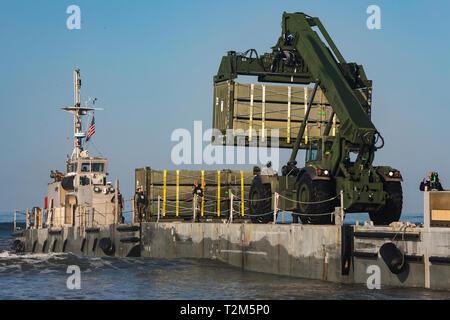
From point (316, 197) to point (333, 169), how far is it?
4.03 feet

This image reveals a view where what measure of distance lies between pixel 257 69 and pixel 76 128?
562 inches

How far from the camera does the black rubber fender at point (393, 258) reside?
17.3 meters

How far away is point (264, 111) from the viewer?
29219 millimetres

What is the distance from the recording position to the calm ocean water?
1714cm

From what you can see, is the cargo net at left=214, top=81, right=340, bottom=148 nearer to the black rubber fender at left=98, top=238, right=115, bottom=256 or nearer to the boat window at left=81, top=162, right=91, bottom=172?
the black rubber fender at left=98, top=238, right=115, bottom=256

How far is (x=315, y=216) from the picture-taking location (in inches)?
856

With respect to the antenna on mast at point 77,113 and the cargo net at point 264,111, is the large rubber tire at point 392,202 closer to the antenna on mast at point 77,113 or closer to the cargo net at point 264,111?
the cargo net at point 264,111

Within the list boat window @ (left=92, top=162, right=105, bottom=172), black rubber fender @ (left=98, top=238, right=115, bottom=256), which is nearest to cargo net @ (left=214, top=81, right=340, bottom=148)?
black rubber fender @ (left=98, top=238, right=115, bottom=256)

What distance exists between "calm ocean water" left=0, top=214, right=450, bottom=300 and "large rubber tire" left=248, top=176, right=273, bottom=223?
7.60ft
